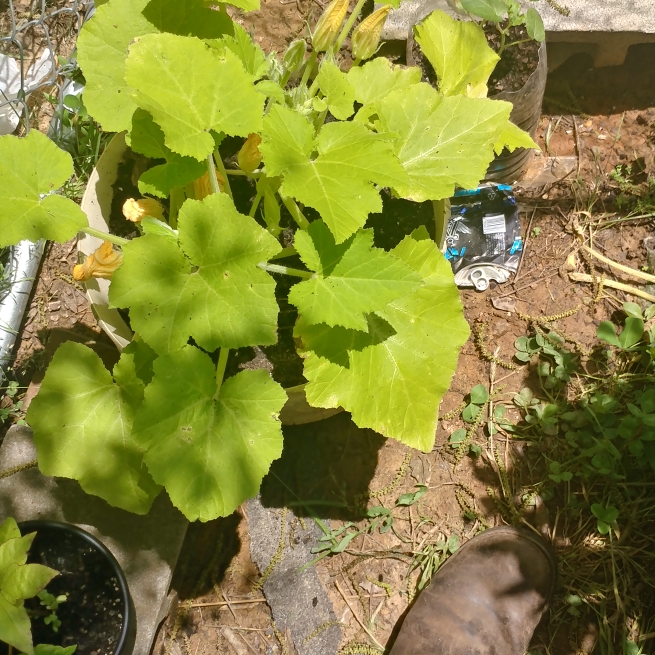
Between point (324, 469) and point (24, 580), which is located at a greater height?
point (24, 580)

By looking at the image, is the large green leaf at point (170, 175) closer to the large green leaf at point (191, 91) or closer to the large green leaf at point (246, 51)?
the large green leaf at point (191, 91)

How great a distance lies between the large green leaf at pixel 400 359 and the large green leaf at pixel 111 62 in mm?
660

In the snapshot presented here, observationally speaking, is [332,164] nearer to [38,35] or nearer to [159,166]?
[159,166]

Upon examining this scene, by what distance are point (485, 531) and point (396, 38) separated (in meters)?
1.87

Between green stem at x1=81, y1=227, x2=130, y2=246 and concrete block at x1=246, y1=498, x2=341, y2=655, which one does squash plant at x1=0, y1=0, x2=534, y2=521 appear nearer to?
green stem at x1=81, y1=227, x2=130, y2=246

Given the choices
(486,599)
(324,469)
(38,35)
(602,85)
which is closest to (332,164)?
(324,469)

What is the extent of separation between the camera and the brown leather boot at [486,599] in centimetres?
200

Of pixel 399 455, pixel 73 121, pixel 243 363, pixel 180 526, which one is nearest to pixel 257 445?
pixel 243 363

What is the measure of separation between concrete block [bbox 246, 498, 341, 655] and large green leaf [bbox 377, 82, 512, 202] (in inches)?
49.4

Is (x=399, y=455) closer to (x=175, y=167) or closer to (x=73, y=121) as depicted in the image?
(x=175, y=167)

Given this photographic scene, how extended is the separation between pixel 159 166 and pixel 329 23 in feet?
1.85

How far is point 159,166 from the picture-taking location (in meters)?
1.34

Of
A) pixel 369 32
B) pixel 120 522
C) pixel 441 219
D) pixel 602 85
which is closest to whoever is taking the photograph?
pixel 369 32

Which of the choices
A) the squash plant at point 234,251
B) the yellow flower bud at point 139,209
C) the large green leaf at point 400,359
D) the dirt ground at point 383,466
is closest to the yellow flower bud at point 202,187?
the squash plant at point 234,251
